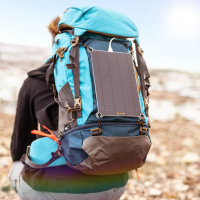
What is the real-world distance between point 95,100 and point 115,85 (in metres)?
0.16

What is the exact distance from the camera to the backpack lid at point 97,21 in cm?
143

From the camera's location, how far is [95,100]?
4.41 feet

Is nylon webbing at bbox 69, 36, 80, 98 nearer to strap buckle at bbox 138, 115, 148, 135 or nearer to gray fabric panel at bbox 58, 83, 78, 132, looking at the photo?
gray fabric panel at bbox 58, 83, 78, 132

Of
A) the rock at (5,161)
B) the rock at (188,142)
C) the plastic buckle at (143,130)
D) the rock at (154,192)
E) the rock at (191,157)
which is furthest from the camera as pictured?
the rock at (188,142)

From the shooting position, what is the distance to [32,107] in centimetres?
168

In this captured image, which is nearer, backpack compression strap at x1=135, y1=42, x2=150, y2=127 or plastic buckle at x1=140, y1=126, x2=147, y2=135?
plastic buckle at x1=140, y1=126, x2=147, y2=135

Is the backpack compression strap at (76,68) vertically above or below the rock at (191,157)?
above

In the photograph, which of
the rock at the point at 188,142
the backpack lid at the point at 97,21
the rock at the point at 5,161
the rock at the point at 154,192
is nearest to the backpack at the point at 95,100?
the backpack lid at the point at 97,21

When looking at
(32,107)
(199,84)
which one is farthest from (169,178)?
(199,84)

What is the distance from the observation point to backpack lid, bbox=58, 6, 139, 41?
1.43m

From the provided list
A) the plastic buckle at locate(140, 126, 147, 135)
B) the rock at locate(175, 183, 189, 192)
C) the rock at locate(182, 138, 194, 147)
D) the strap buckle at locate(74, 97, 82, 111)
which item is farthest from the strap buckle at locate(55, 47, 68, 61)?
the rock at locate(182, 138, 194, 147)

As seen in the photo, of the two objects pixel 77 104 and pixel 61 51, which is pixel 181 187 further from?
pixel 61 51

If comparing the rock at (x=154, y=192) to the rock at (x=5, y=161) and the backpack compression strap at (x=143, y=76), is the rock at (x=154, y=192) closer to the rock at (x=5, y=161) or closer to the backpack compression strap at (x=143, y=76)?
the backpack compression strap at (x=143, y=76)

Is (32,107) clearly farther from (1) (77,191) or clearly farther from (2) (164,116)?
(2) (164,116)
